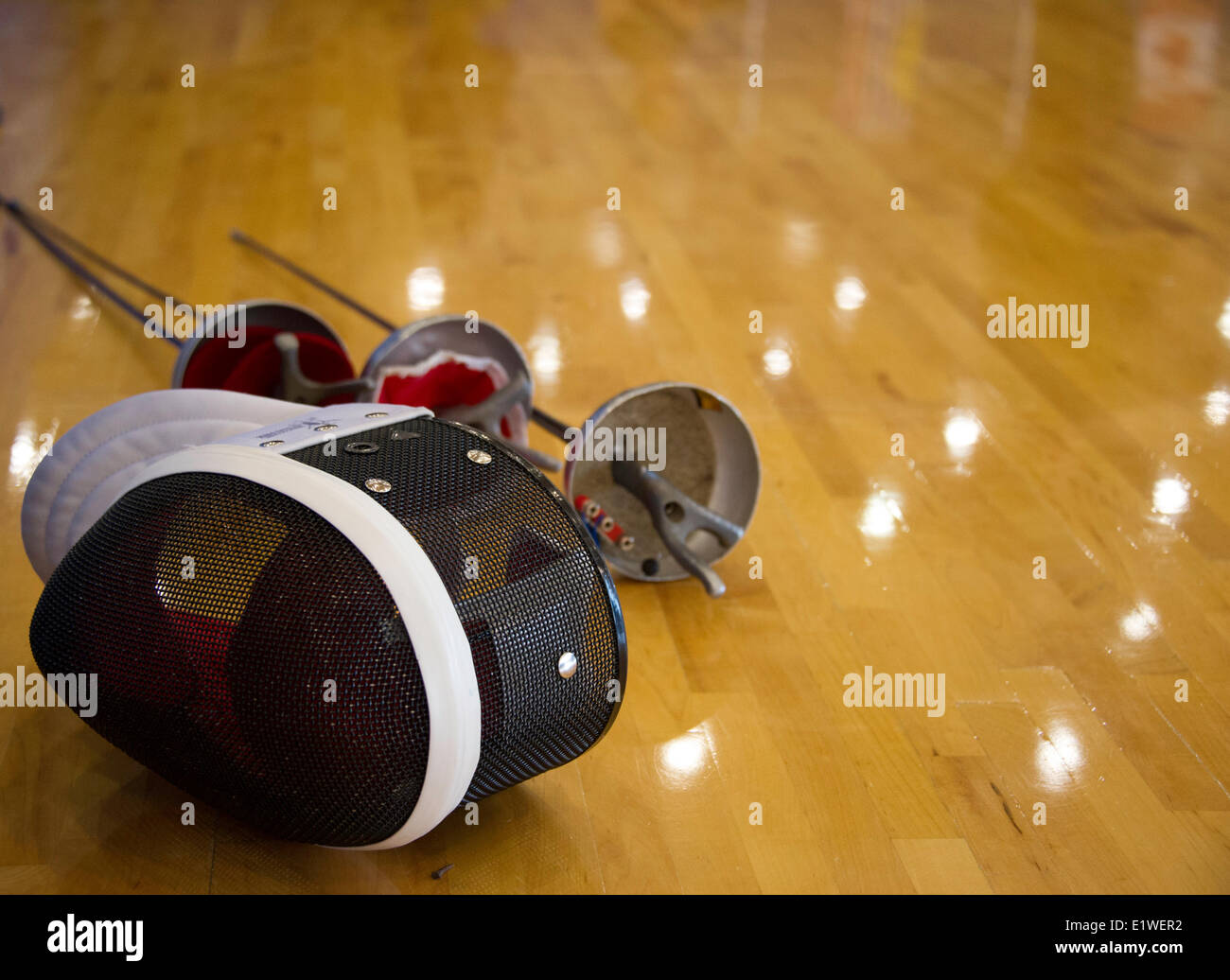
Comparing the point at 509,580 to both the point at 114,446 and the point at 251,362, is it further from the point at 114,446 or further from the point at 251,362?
the point at 251,362

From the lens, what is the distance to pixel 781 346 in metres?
2.69

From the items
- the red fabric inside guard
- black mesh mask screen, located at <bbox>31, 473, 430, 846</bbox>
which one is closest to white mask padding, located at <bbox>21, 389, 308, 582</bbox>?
black mesh mask screen, located at <bbox>31, 473, 430, 846</bbox>

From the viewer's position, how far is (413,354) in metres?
2.05

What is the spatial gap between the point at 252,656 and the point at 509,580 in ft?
0.80

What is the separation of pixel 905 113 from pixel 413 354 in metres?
2.71

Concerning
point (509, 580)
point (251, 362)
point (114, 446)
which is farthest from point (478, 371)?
point (509, 580)

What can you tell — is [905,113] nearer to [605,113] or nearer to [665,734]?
[605,113]

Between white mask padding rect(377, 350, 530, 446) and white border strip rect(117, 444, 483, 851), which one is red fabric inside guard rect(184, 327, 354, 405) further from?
white border strip rect(117, 444, 483, 851)

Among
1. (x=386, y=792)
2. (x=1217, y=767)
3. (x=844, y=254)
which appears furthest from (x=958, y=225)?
(x=386, y=792)

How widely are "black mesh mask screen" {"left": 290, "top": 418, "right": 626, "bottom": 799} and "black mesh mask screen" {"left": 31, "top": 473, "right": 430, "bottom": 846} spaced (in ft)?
0.25

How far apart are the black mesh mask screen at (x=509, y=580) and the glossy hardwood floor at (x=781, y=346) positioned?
0.18 metres

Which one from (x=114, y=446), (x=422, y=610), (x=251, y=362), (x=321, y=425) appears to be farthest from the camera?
(x=251, y=362)

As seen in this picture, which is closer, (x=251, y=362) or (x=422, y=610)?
(x=422, y=610)

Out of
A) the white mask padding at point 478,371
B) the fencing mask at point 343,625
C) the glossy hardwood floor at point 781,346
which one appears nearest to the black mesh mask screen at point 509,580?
the fencing mask at point 343,625
